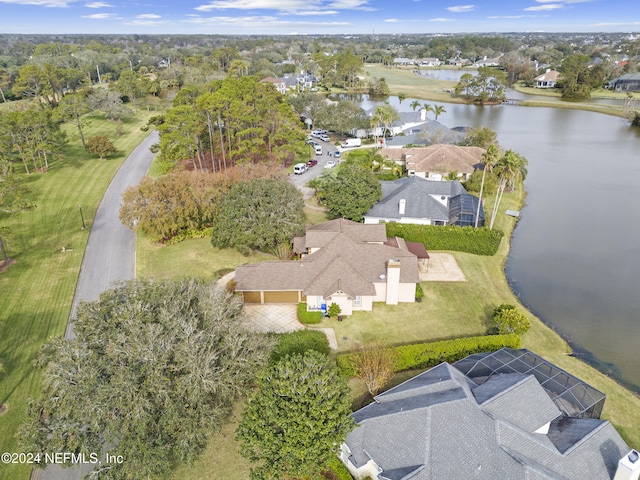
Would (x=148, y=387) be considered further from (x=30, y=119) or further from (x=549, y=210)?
(x=30, y=119)

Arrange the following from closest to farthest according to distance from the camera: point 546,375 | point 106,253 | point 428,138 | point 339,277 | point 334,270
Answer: point 546,375, point 339,277, point 334,270, point 106,253, point 428,138

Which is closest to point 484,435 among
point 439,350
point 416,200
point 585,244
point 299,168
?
point 439,350

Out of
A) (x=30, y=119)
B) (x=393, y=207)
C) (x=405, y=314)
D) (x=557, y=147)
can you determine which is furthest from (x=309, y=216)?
(x=557, y=147)

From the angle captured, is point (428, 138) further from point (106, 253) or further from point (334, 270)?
point (106, 253)

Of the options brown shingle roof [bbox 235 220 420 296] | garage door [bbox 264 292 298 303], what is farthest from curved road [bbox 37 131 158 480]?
garage door [bbox 264 292 298 303]

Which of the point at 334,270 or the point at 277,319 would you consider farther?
the point at 334,270

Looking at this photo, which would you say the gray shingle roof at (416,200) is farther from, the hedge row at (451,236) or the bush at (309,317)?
the bush at (309,317)

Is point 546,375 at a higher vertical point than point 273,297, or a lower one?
higher

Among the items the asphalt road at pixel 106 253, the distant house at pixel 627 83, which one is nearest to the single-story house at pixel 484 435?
the asphalt road at pixel 106 253
